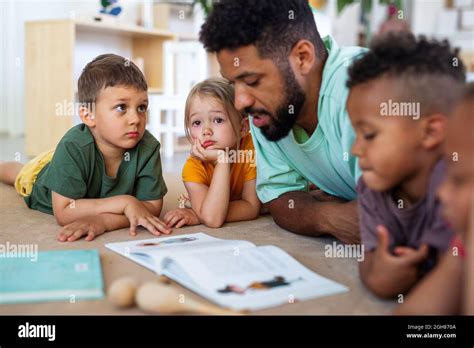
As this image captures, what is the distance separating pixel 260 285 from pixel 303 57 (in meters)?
0.57

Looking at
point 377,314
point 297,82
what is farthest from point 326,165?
point 377,314

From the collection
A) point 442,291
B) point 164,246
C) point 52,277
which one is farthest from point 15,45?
point 442,291

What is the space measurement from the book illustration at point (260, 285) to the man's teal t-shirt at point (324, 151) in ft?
0.93

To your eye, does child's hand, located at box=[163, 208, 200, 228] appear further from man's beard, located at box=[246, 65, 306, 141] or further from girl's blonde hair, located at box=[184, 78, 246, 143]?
man's beard, located at box=[246, 65, 306, 141]

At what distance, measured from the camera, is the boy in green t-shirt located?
152cm

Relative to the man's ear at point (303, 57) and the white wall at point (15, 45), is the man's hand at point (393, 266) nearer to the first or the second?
the man's ear at point (303, 57)

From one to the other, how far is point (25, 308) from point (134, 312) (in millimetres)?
193

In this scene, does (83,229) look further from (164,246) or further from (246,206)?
(246,206)

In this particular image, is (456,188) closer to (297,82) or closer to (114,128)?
(297,82)

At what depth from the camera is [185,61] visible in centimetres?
394

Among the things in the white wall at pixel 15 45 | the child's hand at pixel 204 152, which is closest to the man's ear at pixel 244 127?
the child's hand at pixel 204 152

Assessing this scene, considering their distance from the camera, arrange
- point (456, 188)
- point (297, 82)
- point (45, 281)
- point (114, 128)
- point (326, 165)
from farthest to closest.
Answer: point (114, 128) < point (326, 165) < point (297, 82) < point (45, 281) < point (456, 188)

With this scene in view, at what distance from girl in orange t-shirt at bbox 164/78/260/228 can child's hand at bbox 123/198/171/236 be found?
0.07 metres

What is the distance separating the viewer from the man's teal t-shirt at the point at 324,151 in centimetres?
128
